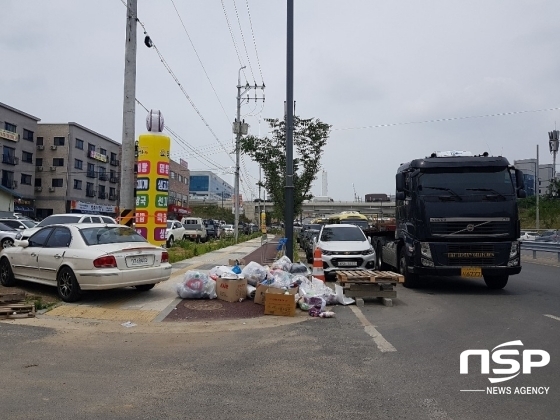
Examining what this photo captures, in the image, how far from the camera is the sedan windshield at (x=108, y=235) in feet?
29.6

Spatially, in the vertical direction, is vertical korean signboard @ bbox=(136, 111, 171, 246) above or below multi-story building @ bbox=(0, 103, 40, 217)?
below

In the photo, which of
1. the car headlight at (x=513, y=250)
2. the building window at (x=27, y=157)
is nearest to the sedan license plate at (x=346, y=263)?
the car headlight at (x=513, y=250)

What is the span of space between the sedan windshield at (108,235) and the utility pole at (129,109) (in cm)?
421

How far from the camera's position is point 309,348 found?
6184mm

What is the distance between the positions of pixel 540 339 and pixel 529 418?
304 cm

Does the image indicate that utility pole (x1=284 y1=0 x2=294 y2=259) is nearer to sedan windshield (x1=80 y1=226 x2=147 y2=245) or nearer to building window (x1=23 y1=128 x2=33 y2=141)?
sedan windshield (x1=80 y1=226 x2=147 y2=245)

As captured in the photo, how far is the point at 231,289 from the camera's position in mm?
9141

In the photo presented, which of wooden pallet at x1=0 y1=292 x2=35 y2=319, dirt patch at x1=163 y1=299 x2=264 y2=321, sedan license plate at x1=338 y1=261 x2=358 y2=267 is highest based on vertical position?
sedan license plate at x1=338 y1=261 x2=358 y2=267

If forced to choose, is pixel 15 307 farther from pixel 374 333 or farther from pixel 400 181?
pixel 400 181

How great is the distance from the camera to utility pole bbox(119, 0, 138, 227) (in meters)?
13.7

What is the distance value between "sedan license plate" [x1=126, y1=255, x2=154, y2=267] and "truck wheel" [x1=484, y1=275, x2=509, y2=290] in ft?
25.8

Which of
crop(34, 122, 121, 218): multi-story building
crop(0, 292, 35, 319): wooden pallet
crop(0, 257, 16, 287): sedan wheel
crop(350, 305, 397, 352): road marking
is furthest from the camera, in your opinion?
crop(34, 122, 121, 218): multi-story building

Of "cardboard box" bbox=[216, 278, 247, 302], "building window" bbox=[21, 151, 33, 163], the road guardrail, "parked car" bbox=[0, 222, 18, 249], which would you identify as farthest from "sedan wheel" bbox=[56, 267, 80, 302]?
"building window" bbox=[21, 151, 33, 163]

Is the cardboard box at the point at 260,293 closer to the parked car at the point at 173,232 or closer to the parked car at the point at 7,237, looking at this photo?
the parked car at the point at 7,237
